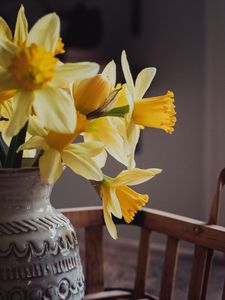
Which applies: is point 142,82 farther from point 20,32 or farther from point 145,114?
point 20,32

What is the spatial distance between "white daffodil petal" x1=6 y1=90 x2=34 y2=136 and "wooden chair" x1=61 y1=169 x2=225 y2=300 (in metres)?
0.40

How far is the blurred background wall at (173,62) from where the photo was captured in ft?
9.08

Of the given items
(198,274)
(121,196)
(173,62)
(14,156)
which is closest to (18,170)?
(14,156)

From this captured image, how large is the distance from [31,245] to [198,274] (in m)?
0.33

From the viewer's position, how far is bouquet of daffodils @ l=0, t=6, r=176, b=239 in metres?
0.62

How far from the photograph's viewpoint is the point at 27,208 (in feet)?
2.36

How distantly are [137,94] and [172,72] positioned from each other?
7.17 ft

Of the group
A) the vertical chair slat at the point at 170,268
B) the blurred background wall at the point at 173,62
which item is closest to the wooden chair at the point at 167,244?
the vertical chair slat at the point at 170,268

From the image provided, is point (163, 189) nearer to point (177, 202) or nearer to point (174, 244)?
point (177, 202)

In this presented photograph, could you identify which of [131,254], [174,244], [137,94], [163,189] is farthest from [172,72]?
[137,94]

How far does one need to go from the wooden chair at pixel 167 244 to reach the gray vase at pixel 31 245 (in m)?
0.25

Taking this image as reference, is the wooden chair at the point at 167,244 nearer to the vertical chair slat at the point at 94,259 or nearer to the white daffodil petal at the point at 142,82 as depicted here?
the vertical chair slat at the point at 94,259

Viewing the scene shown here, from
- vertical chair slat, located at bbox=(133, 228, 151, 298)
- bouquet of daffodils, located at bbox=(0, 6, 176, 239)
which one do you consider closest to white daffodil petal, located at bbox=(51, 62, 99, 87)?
bouquet of daffodils, located at bbox=(0, 6, 176, 239)

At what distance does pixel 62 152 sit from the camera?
680mm
